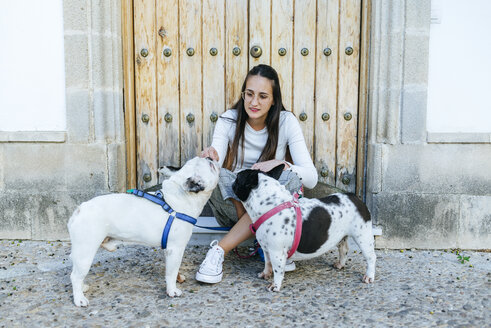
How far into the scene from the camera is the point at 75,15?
11.2 feet

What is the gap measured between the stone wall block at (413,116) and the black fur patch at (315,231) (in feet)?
3.95

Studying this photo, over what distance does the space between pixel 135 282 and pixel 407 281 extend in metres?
1.77

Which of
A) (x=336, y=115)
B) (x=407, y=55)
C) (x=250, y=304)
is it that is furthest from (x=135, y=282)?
(x=407, y=55)

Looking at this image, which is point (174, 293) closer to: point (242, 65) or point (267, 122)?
point (267, 122)

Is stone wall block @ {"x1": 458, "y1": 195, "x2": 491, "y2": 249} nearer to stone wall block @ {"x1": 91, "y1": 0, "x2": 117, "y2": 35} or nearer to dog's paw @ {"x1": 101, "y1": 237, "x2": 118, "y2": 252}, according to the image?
dog's paw @ {"x1": 101, "y1": 237, "x2": 118, "y2": 252}

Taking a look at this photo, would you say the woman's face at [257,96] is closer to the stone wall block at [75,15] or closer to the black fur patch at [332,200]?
the black fur patch at [332,200]

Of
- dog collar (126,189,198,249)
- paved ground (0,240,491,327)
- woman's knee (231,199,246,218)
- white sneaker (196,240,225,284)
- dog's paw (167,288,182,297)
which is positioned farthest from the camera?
woman's knee (231,199,246,218)

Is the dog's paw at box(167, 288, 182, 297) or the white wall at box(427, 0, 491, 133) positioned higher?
the white wall at box(427, 0, 491, 133)

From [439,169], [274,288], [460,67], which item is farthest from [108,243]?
[460,67]

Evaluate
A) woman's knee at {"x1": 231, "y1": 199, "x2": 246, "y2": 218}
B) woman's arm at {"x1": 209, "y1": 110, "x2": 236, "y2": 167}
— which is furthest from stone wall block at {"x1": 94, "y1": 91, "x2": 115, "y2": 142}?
woman's knee at {"x1": 231, "y1": 199, "x2": 246, "y2": 218}

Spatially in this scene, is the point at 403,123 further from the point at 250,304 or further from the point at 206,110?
the point at 250,304

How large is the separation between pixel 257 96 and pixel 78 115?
59.7 inches

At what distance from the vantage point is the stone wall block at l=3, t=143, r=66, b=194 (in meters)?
3.57

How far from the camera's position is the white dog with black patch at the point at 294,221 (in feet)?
8.30
